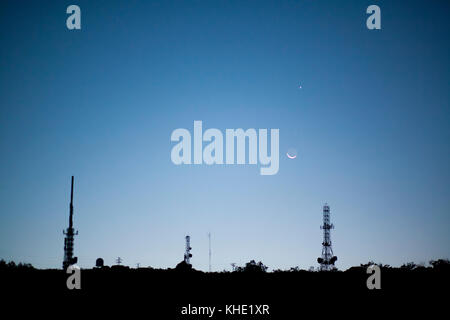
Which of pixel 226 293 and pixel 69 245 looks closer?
pixel 226 293

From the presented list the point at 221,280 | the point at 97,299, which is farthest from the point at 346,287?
the point at 97,299

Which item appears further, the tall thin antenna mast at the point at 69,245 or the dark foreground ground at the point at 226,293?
the tall thin antenna mast at the point at 69,245

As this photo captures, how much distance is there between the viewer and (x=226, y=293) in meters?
26.0

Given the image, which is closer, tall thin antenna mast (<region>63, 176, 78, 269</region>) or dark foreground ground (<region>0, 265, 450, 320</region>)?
dark foreground ground (<region>0, 265, 450, 320</region>)

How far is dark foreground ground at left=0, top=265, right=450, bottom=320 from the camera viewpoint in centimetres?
2380

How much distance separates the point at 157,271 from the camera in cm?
2731

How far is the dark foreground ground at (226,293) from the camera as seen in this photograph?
78.1 feet

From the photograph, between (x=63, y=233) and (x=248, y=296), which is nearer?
(x=248, y=296)
